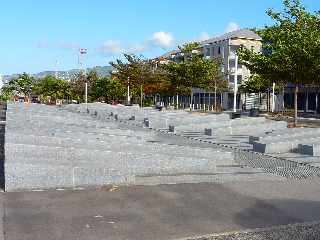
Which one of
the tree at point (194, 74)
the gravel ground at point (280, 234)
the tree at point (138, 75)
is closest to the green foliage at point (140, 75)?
the tree at point (138, 75)

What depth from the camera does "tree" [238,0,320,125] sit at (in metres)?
23.4

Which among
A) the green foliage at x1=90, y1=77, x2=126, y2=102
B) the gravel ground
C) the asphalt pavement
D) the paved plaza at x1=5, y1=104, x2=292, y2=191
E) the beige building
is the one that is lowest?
the gravel ground

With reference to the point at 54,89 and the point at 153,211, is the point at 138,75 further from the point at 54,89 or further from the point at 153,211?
the point at 153,211

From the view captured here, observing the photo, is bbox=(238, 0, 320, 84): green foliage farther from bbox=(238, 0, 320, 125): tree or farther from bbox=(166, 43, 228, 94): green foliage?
bbox=(166, 43, 228, 94): green foliage

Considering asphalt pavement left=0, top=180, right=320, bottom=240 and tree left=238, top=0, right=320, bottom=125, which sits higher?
tree left=238, top=0, right=320, bottom=125

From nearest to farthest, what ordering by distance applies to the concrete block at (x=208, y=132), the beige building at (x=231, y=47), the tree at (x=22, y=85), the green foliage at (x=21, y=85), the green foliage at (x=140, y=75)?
the concrete block at (x=208, y=132)
the green foliage at (x=140, y=75)
the beige building at (x=231, y=47)
the green foliage at (x=21, y=85)
the tree at (x=22, y=85)

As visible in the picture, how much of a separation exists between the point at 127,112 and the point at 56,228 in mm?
23322

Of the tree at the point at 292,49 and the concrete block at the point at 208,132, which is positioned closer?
the concrete block at the point at 208,132

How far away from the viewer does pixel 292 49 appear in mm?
23734

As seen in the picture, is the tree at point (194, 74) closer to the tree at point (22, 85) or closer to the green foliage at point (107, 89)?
the green foliage at point (107, 89)

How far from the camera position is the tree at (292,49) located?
23.4 m

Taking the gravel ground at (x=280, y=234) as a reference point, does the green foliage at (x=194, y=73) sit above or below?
above

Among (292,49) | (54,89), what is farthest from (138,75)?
(292,49)

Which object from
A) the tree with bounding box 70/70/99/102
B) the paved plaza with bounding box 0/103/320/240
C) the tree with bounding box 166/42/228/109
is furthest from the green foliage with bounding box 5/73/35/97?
the paved plaza with bounding box 0/103/320/240
